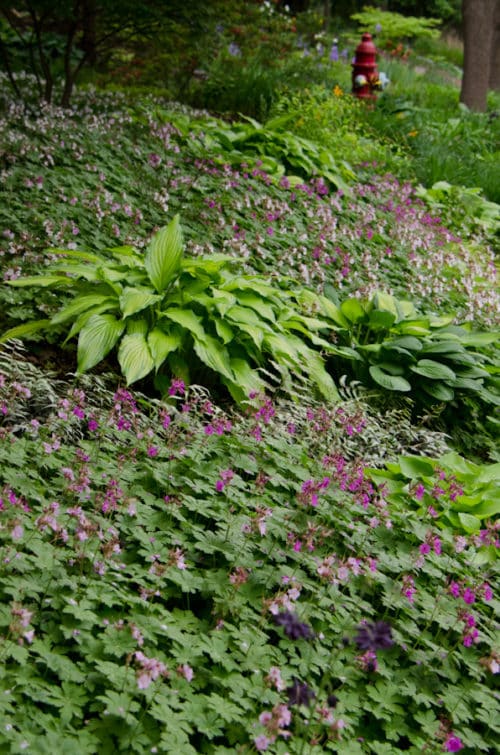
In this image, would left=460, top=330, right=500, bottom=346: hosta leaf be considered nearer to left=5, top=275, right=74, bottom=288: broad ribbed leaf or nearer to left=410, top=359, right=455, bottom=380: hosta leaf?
left=410, top=359, right=455, bottom=380: hosta leaf

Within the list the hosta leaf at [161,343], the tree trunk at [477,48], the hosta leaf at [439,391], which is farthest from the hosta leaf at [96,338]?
the tree trunk at [477,48]

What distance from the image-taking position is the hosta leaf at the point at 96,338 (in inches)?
159

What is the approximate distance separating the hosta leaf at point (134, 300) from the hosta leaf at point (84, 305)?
0.37 ft

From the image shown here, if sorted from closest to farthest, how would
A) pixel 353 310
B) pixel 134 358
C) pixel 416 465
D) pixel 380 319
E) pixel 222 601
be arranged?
pixel 222 601 → pixel 416 465 → pixel 134 358 → pixel 380 319 → pixel 353 310

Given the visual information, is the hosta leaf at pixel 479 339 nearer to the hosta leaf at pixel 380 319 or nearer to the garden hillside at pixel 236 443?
the garden hillside at pixel 236 443

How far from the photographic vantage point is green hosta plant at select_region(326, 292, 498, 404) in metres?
4.91

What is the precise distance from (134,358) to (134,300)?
1.17 feet

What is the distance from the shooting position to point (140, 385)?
14.4 feet

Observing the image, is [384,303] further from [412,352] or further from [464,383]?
[464,383]

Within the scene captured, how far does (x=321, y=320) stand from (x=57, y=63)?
899 centimetres

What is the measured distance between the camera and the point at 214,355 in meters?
4.26

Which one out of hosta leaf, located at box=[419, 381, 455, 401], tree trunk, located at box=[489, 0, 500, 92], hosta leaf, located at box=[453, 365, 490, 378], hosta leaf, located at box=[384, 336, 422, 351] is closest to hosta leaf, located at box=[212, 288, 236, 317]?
hosta leaf, located at box=[384, 336, 422, 351]

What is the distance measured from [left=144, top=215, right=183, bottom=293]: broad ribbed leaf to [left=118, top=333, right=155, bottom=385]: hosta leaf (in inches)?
18.7

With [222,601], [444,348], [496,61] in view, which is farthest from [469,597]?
[496,61]
